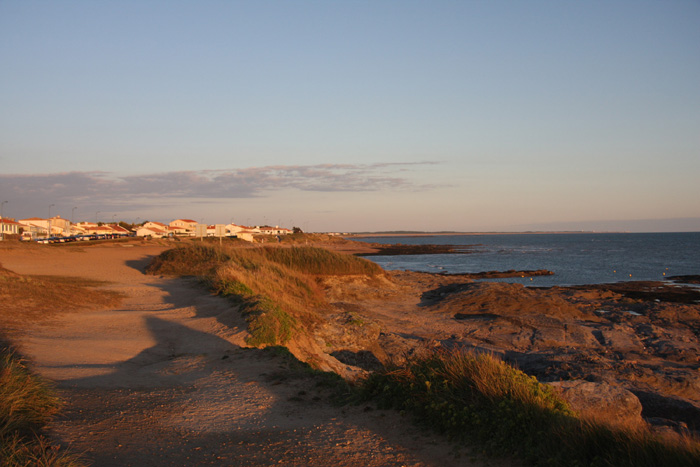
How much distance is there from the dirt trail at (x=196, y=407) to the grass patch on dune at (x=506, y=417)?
1.02ft

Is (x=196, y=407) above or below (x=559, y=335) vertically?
above

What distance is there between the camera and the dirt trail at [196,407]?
16.7 feet

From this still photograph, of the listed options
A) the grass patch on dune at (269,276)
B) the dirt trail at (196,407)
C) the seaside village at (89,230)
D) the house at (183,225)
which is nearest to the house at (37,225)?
the seaside village at (89,230)

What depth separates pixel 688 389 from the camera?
1090 cm

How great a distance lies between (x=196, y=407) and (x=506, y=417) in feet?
13.1

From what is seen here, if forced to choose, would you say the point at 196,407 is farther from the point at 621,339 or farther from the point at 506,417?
the point at 621,339

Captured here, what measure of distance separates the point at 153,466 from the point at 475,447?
10.3 ft

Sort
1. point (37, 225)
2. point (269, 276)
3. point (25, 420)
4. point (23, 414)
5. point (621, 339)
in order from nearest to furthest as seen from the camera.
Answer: point (25, 420) < point (23, 414) < point (621, 339) < point (269, 276) < point (37, 225)

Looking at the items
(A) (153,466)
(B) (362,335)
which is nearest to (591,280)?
(B) (362,335)

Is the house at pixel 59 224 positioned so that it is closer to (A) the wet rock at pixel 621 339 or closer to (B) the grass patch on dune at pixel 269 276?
(B) the grass patch on dune at pixel 269 276

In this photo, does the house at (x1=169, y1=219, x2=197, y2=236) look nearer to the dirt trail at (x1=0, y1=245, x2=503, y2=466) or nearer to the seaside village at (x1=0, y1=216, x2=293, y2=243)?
the seaside village at (x1=0, y1=216, x2=293, y2=243)

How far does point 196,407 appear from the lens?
6676 millimetres

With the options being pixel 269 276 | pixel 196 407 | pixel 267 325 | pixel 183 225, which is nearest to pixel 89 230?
pixel 183 225

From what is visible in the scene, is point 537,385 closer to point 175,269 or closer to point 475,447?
point 475,447
